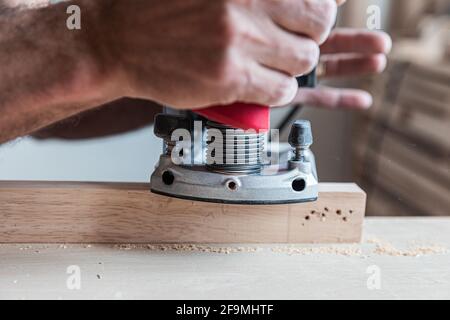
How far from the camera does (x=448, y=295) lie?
60 centimetres

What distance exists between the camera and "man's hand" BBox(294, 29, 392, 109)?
104 cm

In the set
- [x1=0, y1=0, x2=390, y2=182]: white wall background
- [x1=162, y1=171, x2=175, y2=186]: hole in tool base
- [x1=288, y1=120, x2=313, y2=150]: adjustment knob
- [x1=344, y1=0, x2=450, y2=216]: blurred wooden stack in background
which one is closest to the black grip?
[x1=288, y1=120, x2=313, y2=150]: adjustment knob

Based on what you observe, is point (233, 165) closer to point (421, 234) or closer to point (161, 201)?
point (161, 201)

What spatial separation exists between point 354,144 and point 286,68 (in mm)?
1577

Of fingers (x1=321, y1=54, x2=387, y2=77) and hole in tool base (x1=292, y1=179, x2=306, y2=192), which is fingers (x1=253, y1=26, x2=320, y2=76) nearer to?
hole in tool base (x1=292, y1=179, x2=306, y2=192)

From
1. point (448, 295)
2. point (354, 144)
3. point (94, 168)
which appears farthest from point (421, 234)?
point (354, 144)

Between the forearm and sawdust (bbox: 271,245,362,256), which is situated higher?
the forearm

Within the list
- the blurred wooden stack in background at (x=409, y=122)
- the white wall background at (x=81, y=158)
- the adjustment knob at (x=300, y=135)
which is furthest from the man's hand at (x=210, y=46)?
the blurred wooden stack in background at (x=409, y=122)

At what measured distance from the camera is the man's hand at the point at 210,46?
1.75 ft

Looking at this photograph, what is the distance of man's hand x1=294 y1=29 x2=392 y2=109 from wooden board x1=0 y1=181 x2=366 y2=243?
15.5 inches

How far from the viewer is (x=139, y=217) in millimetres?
714

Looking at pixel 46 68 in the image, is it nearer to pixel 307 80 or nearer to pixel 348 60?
pixel 307 80

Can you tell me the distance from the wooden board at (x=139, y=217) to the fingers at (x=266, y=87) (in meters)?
0.19

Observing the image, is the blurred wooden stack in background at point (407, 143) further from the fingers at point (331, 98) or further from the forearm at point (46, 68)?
the forearm at point (46, 68)
